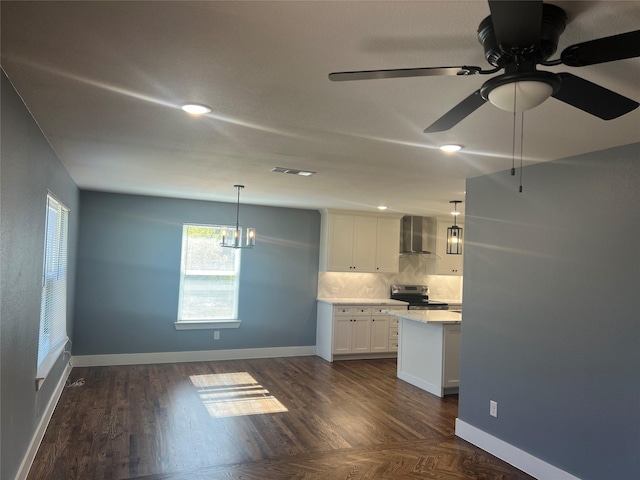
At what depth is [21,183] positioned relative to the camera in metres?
2.52

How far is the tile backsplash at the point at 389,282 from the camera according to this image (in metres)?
→ 7.55

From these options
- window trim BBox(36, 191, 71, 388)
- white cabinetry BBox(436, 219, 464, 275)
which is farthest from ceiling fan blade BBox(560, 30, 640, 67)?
white cabinetry BBox(436, 219, 464, 275)

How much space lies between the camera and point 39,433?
139 inches

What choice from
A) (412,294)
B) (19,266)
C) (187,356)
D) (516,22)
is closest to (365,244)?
(412,294)

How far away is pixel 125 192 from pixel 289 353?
3370mm

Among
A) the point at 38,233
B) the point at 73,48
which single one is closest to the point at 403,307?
the point at 38,233

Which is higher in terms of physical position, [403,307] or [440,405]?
[403,307]

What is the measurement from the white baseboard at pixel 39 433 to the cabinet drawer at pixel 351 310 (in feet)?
11.8

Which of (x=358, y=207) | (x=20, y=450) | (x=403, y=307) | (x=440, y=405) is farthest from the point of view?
(x=403, y=307)

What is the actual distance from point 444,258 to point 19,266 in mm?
6799

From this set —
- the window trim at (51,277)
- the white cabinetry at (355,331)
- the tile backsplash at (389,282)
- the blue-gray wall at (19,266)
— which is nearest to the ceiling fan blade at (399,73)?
the blue-gray wall at (19,266)

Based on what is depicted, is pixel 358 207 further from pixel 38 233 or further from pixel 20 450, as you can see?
pixel 20 450

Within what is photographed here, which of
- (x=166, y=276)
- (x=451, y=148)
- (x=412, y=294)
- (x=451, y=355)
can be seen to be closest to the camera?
(x=451, y=148)

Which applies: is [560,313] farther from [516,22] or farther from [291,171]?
[516,22]
